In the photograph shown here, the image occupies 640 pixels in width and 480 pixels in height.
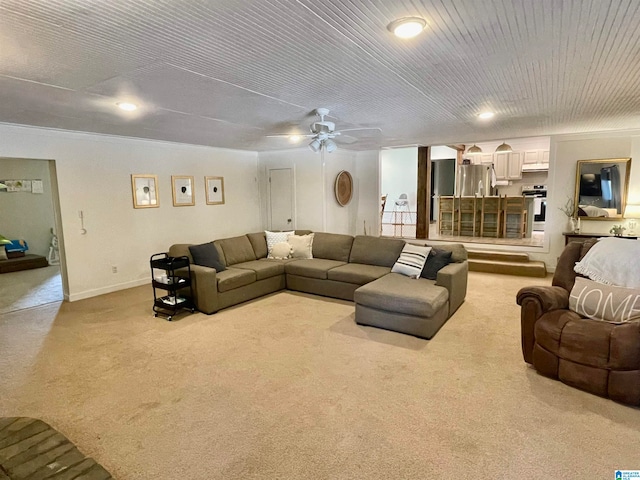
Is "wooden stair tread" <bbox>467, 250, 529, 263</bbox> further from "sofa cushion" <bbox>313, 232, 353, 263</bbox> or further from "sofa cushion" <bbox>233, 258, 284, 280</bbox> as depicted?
"sofa cushion" <bbox>233, 258, 284, 280</bbox>

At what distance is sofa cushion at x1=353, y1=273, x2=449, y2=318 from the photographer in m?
3.50

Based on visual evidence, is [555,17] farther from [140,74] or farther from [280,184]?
[280,184]

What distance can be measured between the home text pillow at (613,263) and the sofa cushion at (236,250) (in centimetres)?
410

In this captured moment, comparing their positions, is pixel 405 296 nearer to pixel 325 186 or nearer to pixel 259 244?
pixel 259 244

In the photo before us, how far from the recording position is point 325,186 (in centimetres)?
718

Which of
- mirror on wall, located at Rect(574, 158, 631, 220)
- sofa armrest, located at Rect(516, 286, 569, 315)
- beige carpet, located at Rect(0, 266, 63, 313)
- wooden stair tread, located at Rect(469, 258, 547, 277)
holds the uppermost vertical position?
mirror on wall, located at Rect(574, 158, 631, 220)

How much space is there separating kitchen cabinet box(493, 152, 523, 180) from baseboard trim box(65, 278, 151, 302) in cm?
924

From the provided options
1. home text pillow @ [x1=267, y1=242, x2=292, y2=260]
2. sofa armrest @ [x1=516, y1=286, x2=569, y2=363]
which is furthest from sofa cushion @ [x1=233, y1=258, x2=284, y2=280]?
sofa armrest @ [x1=516, y1=286, x2=569, y2=363]

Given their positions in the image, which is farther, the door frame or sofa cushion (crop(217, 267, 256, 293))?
the door frame

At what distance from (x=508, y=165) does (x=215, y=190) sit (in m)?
7.90

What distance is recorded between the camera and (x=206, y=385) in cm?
277

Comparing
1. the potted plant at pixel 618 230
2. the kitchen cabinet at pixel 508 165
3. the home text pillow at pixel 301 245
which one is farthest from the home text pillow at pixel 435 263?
the kitchen cabinet at pixel 508 165

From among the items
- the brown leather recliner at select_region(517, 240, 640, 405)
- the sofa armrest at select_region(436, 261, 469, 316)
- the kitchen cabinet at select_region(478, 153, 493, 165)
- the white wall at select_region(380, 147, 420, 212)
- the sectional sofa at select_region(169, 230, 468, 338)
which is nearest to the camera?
the brown leather recliner at select_region(517, 240, 640, 405)

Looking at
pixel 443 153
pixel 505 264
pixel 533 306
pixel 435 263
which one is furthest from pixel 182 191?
pixel 443 153
